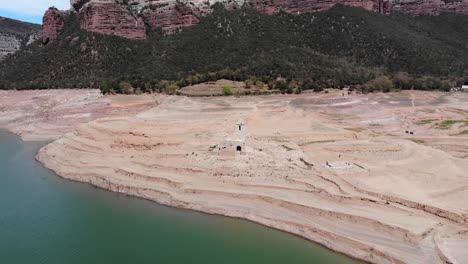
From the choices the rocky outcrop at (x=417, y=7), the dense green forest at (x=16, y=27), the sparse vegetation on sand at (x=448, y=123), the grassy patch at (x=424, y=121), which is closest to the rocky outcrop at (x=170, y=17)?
the dense green forest at (x=16, y=27)

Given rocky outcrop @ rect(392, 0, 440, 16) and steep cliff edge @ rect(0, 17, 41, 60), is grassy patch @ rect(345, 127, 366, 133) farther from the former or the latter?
steep cliff edge @ rect(0, 17, 41, 60)

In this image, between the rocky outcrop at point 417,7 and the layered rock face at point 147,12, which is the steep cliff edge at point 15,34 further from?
the rocky outcrop at point 417,7

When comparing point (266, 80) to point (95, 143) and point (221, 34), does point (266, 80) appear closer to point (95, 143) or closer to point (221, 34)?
point (221, 34)

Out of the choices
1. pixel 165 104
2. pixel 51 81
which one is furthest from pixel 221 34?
pixel 165 104

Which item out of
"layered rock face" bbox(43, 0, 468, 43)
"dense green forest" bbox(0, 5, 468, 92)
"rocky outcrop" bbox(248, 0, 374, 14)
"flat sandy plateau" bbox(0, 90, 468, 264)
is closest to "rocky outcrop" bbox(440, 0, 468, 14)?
"dense green forest" bbox(0, 5, 468, 92)

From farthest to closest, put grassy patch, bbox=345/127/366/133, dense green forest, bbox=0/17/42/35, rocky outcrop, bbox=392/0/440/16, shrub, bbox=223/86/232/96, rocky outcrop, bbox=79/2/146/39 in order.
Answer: dense green forest, bbox=0/17/42/35 < rocky outcrop, bbox=392/0/440/16 < rocky outcrop, bbox=79/2/146/39 < shrub, bbox=223/86/232/96 < grassy patch, bbox=345/127/366/133

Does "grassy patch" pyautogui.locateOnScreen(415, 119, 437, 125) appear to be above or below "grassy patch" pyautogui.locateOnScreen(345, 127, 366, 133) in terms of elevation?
below
